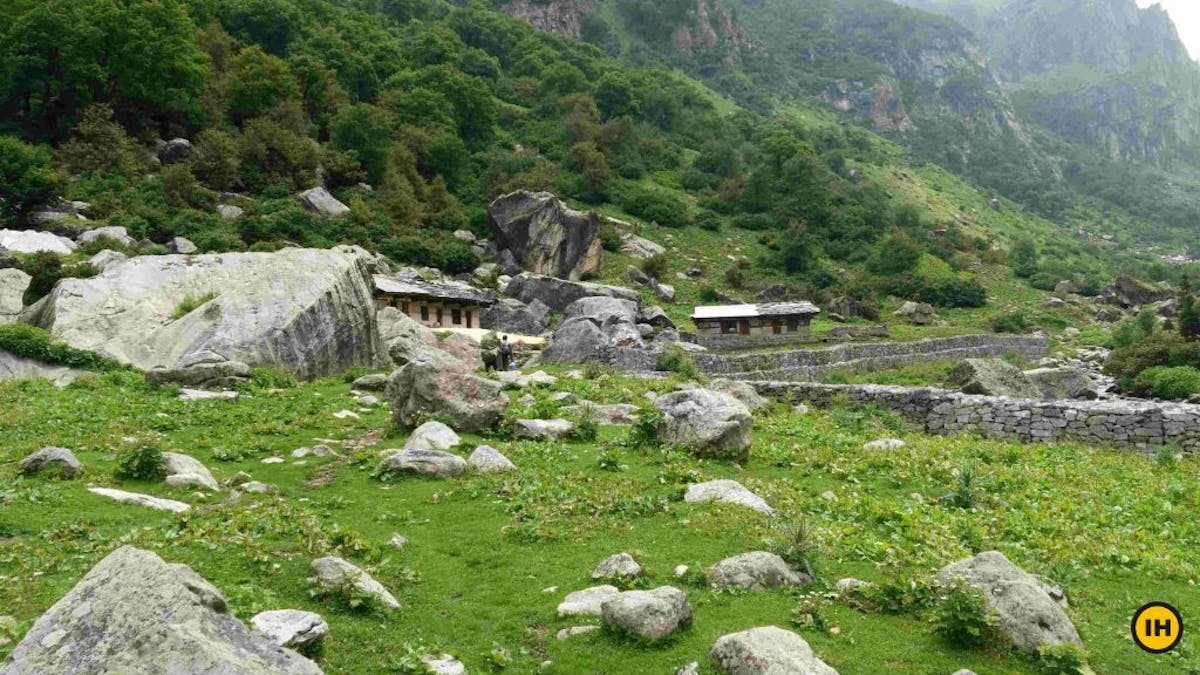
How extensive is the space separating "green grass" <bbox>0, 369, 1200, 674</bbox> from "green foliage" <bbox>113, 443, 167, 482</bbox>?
8.9 inches

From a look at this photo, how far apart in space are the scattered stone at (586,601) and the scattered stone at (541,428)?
9.31 meters

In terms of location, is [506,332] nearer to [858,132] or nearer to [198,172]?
[198,172]

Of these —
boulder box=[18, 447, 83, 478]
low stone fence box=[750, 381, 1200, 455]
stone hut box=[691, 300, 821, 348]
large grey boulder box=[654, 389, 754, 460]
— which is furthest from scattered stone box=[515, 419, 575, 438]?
stone hut box=[691, 300, 821, 348]

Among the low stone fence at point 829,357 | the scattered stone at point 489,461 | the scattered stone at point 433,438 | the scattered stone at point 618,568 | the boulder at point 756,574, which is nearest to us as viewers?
the boulder at point 756,574

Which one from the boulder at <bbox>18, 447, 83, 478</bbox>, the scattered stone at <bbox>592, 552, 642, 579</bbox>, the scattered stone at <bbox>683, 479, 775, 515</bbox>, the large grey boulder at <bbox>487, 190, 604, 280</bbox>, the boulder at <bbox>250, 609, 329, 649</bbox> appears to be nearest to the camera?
the boulder at <bbox>250, 609, 329, 649</bbox>

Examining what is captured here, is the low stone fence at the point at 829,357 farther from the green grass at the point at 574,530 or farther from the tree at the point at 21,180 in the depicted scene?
the tree at the point at 21,180

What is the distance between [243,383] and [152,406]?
11.8ft

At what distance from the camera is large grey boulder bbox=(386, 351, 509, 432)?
63.6 feet

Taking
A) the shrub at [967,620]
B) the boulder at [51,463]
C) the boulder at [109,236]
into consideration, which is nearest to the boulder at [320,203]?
the boulder at [109,236]

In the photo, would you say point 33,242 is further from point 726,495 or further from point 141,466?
point 726,495

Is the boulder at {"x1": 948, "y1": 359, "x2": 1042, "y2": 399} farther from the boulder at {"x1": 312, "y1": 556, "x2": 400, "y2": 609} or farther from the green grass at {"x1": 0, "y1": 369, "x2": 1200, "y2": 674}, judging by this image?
the boulder at {"x1": 312, "y1": 556, "x2": 400, "y2": 609}

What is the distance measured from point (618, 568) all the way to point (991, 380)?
84.1 ft

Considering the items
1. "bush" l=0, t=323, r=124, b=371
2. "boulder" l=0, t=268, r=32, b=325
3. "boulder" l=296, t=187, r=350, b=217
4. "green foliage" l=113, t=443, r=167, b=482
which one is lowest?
"green foliage" l=113, t=443, r=167, b=482

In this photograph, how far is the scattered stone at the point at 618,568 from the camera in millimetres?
10359
